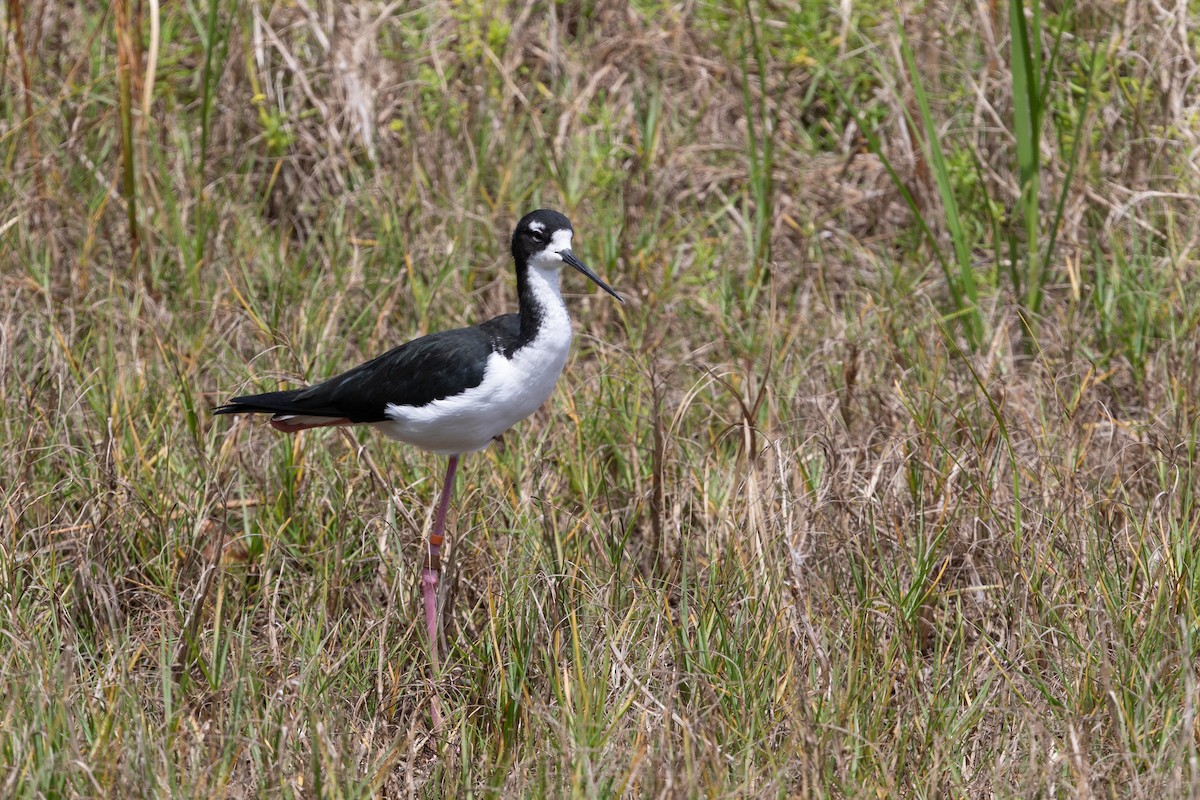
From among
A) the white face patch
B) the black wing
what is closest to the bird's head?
the white face patch

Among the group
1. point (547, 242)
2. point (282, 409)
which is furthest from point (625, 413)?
point (282, 409)

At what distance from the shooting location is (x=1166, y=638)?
2893 millimetres

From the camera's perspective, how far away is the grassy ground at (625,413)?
2.78 meters

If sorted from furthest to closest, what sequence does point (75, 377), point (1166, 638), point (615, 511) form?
1. point (75, 377)
2. point (615, 511)
3. point (1166, 638)

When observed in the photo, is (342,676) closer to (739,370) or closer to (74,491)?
(74,491)

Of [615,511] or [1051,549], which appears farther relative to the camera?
[615,511]

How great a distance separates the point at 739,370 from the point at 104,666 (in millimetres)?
2043

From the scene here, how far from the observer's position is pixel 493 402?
125 inches

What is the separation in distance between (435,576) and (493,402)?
1.51 feet

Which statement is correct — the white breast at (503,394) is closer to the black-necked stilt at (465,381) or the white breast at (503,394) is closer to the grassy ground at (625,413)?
the black-necked stilt at (465,381)

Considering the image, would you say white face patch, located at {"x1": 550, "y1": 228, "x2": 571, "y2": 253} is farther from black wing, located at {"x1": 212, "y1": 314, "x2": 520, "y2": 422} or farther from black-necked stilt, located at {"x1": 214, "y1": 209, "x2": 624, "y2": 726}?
black wing, located at {"x1": 212, "y1": 314, "x2": 520, "y2": 422}

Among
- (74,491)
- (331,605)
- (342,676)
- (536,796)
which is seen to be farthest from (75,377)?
(536,796)

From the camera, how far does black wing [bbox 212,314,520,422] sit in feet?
10.6

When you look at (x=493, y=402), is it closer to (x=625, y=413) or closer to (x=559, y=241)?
(x=559, y=241)
